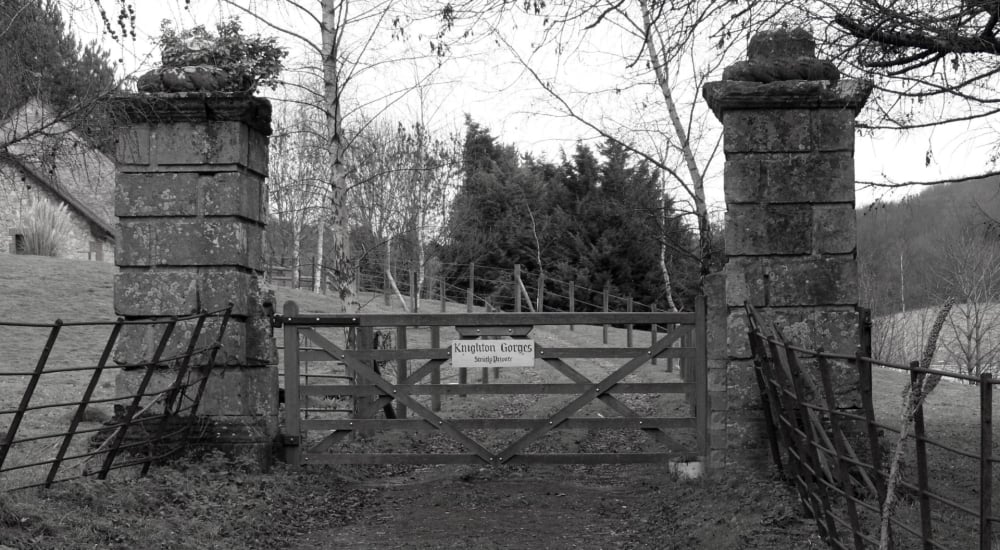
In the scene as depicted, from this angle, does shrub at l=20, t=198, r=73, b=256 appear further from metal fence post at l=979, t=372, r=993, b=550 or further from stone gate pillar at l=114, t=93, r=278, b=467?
metal fence post at l=979, t=372, r=993, b=550

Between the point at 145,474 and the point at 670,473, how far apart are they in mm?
4392

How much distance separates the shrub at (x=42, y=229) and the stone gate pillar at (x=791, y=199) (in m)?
24.7

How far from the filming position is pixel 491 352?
8.23 metres

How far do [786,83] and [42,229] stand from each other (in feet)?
82.9

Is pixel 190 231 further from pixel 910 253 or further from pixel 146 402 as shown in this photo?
pixel 910 253

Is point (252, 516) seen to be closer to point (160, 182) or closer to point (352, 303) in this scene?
point (160, 182)

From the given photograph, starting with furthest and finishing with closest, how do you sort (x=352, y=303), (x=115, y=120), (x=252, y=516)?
1. (x=352, y=303)
2. (x=115, y=120)
3. (x=252, y=516)

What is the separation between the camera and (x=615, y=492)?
8242 millimetres

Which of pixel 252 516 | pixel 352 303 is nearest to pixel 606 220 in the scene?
pixel 352 303

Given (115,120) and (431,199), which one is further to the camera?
(431,199)

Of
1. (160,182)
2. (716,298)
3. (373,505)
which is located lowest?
(373,505)

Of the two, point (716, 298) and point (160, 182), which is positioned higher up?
point (160, 182)

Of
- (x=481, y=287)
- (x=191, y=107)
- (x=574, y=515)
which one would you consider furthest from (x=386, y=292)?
(x=574, y=515)

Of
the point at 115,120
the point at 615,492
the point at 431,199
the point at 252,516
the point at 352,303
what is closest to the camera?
the point at 252,516
